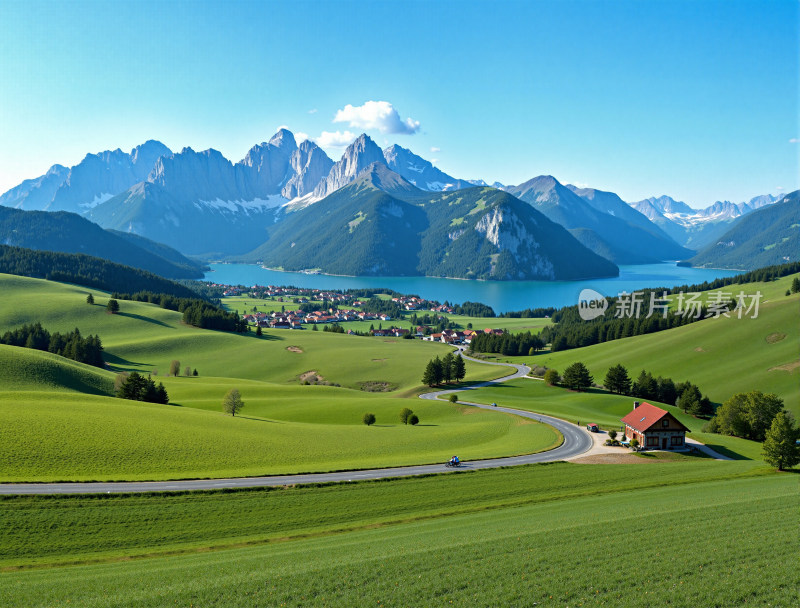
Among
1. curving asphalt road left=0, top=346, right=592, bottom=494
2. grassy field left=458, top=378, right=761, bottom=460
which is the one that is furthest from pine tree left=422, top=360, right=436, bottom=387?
curving asphalt road left=0, top=346, right=592, bottom=494

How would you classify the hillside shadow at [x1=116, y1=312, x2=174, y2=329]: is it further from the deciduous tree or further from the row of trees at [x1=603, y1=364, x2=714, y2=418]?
the row of trees at [x1=603, y1=364, x2=714, y2=418]

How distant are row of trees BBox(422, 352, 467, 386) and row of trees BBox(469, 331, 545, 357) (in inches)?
1634

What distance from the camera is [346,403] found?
7319 cm

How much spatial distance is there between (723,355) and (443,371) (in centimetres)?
5647

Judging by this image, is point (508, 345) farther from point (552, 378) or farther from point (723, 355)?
point (723, 355)

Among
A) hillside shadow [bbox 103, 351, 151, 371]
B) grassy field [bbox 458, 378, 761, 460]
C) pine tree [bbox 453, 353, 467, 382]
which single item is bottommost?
hillside shadow [bbox 103, 351, 151, 371]

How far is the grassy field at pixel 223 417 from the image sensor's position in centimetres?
3841

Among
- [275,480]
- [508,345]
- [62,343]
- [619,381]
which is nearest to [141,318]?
[62,343]

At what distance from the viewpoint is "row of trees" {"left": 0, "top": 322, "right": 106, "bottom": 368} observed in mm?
97688

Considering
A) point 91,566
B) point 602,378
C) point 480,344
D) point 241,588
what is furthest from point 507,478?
point 480,344

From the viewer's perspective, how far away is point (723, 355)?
97.5 metres

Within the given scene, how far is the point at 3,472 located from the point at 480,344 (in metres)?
123

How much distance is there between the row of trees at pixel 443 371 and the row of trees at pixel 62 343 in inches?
2685

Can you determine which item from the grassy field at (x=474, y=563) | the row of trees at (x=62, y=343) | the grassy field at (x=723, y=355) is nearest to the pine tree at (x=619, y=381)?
the grassy field at (x=723, y=355)
